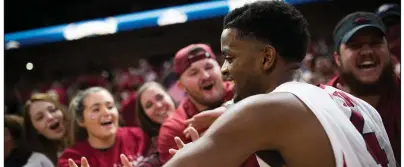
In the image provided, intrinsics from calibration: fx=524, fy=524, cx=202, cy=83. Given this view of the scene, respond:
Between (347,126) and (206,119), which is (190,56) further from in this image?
(347,126)

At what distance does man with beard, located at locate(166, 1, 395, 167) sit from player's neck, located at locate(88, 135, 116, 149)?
1.57 m

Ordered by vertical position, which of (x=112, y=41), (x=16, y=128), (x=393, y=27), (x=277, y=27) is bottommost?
(x=16, y=128)

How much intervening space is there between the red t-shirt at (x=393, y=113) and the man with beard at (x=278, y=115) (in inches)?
34.1

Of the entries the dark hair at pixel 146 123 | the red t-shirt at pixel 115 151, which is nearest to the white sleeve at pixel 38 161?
the red t-shirt at pixel 115 151

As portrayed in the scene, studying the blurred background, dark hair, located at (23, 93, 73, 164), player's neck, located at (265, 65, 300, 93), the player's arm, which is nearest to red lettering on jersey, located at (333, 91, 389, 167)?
player's neck, located at (265, 65, 300, 93)

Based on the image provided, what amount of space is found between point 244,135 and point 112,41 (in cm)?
575

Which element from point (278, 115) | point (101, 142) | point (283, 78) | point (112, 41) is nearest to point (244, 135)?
point (278, 115)

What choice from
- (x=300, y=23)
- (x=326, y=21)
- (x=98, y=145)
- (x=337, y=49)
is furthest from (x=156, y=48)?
(x=300, y=23)

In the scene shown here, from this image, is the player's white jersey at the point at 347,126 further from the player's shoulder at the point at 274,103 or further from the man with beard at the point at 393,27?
the man with beard at the point at 393,27

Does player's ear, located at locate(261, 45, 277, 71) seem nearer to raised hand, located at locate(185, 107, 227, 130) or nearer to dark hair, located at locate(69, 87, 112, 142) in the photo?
raised hand, located at locate(185, 107, 227, 130)

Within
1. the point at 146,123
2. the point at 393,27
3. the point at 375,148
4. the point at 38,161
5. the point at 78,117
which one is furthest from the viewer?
the point at 146,123

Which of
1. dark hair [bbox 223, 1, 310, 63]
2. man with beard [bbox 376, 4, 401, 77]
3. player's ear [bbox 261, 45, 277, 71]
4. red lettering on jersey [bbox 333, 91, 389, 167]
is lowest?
red lettering on jersey [bbox 333, 91, 389, 167]

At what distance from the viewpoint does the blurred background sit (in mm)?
4539

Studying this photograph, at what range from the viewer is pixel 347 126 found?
122 cm
